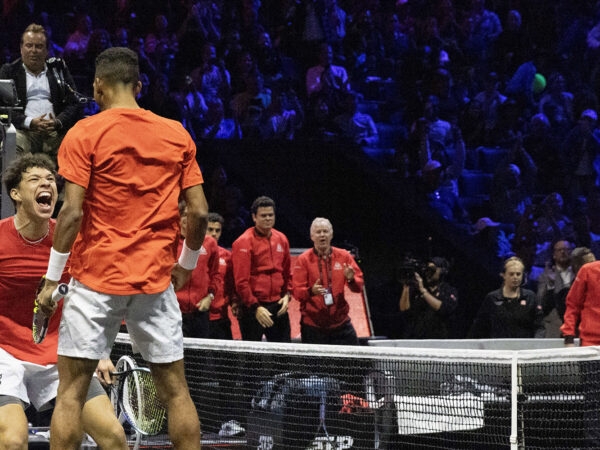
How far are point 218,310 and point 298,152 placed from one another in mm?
3998

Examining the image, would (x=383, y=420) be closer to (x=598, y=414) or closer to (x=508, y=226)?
(x=598, y=414)

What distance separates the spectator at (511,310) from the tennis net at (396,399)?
2.91 m

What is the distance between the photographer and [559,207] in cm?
1496

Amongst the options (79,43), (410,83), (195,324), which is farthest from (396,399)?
(410,83)

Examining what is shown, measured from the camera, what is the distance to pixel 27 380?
5.52m

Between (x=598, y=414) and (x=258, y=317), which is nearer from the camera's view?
(x=598, y=414)

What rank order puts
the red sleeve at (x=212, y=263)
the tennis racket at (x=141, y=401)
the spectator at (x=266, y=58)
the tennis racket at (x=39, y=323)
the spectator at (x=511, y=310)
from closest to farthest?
1. the tennis racket at (x=39, y=323)
2. the tennis racket at (x=141, y=401)
3. the red sleeve at (x=212, y=263)
4. the spectator at (x=511, y=310)
5. the spectator at (x=266, y=58)

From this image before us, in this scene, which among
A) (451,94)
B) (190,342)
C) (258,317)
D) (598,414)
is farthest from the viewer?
(451,94)

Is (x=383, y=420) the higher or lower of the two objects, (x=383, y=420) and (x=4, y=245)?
the lower

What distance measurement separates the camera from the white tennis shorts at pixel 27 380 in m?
5.30

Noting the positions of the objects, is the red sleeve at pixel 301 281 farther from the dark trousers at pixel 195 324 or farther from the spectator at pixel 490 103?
the spectator at pixel 490 103

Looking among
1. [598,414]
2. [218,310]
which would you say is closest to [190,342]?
[598,414]

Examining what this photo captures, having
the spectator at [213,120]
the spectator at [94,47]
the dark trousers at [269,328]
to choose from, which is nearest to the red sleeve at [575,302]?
the dark trousers at [269,328]

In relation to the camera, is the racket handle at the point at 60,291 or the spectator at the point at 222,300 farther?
the spectator at the point at 222,300
